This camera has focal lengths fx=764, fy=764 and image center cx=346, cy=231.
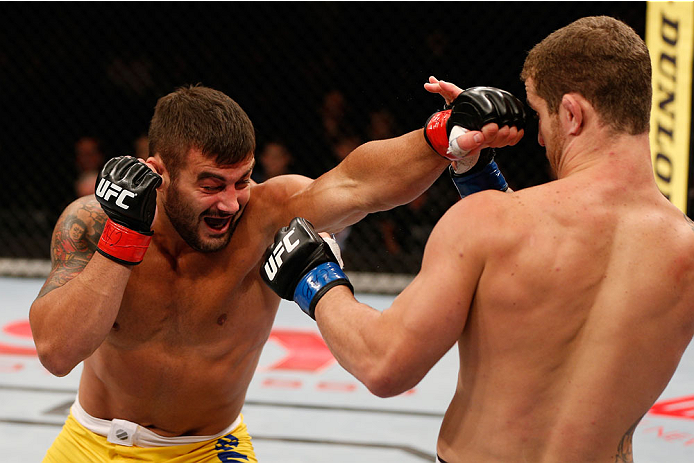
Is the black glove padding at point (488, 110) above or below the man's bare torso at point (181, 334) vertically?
above

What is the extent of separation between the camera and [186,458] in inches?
78.1

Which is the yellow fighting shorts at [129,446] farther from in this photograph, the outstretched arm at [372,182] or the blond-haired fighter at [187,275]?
the outstretched arm at [372,182]

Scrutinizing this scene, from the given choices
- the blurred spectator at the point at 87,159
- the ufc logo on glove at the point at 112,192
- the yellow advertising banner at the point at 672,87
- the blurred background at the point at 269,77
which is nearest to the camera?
the ufc logo on glove at the point at 112,192

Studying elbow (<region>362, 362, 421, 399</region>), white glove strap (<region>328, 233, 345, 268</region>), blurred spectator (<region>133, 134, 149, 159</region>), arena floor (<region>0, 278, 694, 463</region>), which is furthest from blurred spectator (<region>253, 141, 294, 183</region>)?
elbow (<region>362, 362, 421, 399</region>)

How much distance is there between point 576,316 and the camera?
1.18 metres

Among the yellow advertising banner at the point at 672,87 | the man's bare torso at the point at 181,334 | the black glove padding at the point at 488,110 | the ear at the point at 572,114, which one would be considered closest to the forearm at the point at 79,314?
the man's bare torso at the point at 181,334

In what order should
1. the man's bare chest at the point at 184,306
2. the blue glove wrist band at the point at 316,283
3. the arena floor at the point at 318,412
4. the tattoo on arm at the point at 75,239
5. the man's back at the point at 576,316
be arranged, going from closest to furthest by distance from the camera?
the man's back at the point at 576,316
the blue glove wrist band at the point at 316,283
the tattoo on arm at the point at 75,239
the man's bare chest at the point at 184,306
the arena floor at the point at 318,412

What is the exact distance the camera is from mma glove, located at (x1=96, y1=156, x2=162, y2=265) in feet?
5.43

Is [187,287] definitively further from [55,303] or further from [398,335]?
[398,335]

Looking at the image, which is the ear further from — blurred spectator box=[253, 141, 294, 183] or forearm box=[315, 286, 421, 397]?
blurred spectator box=[253, 141, 294, 183]

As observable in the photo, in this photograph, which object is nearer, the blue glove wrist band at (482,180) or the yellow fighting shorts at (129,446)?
the blue glove wrist band at (482,180)

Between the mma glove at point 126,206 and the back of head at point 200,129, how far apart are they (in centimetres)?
16

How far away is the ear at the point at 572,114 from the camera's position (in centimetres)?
120

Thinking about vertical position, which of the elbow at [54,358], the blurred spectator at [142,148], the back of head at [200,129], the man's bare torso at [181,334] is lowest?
the blurred spectator at [142,148]
